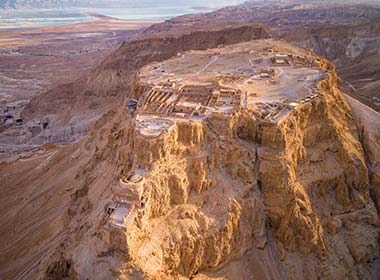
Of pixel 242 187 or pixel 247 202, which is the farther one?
pixel 242 187

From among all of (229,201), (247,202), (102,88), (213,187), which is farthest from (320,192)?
(102,88)

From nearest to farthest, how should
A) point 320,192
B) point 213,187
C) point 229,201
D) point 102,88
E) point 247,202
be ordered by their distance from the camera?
point 229,201 → point 213,187 → point 247,202 → point 320,192 → point 102,88

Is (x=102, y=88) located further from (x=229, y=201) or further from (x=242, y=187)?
(x=229, y=201)

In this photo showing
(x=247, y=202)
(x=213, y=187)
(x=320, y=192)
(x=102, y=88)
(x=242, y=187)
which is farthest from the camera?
(x=102, y=88)

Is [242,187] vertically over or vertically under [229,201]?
over

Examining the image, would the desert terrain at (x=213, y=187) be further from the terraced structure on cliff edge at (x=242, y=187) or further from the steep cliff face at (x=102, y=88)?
the steep cliff face at (x=102, y=88)

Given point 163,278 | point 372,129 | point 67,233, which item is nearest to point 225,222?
point 163,278

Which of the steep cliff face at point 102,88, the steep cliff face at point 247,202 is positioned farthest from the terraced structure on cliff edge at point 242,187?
the steep cliff face at point 102,88

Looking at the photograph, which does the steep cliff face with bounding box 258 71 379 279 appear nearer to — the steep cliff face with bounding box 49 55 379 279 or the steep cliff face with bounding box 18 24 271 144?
the steep cliff face with bounding box 49 55 379 279

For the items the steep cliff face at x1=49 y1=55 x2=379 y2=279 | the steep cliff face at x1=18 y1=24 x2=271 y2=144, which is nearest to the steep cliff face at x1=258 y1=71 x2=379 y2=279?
the steep cliff face at x1=49 y1=55 x2=379 y2=279

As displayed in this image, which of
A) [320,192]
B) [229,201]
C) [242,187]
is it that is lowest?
[320,192]

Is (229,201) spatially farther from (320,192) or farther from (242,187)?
(320,192)

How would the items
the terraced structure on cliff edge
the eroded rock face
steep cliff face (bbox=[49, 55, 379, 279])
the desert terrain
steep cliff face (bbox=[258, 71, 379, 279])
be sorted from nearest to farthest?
the eroded rock face → steep cliff face (bbox=[49, 55, 379, 279]) → the terraced structure on cliff edge → the desert terrain → steep cliff face (bbox=[258, 71, 379, 279])
